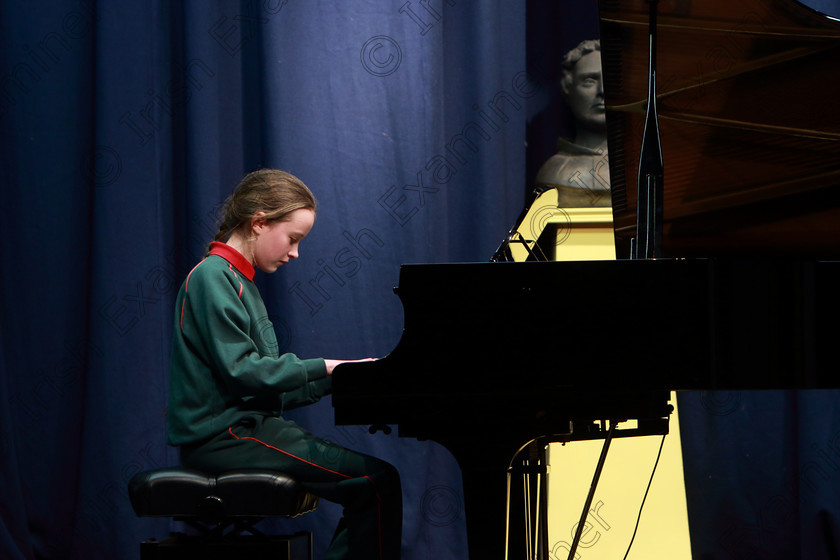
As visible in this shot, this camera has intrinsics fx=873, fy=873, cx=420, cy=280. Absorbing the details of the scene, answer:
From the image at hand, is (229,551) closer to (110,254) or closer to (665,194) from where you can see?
(665,194)

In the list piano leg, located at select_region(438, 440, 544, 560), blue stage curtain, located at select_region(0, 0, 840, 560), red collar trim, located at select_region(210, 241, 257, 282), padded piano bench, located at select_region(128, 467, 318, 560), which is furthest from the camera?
blue stage curtain, located at select_region(0, 0, 840, 560)

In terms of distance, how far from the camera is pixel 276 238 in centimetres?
227

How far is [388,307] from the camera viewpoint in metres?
3.31

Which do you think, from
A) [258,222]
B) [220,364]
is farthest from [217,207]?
[220,364]

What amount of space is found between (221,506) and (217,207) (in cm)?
147

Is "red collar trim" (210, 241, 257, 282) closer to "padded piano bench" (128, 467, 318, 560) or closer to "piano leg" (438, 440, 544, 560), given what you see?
"padded piano bench" (128, 467, 318, 560)

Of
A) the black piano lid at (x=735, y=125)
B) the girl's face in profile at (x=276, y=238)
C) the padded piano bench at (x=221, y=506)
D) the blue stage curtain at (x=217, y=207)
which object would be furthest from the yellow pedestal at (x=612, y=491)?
the padded piano bench at (x=221, y=506)

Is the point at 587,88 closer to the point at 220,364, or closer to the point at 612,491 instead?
the point at 612,491

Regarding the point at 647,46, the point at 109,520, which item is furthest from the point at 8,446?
the point at 647,46

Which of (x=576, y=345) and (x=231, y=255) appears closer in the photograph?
(x=576, y=345)

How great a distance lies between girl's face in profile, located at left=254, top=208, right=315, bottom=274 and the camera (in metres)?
2.27

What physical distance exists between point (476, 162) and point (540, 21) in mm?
759

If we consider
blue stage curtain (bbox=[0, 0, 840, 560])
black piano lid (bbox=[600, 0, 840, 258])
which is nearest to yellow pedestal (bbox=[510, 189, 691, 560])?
blue stage curtain (bbox=[0, 0, 840, 560])

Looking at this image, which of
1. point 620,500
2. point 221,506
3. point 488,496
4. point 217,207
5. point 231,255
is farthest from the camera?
point 217,207
